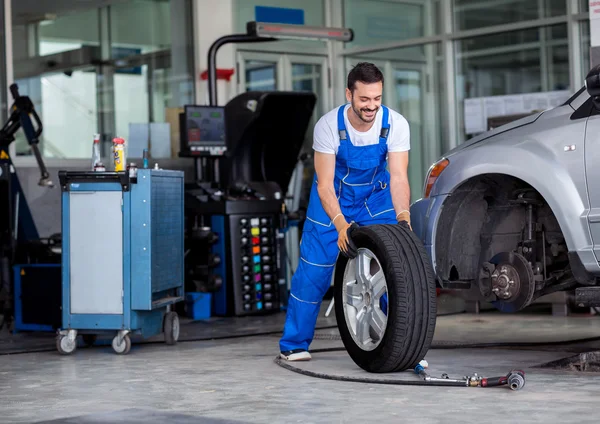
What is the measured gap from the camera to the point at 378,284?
5.17 m

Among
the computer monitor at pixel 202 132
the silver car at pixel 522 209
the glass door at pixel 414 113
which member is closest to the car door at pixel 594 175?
the silver car at pixel 522 209

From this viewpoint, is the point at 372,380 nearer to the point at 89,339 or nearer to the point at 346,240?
the point at 346,240

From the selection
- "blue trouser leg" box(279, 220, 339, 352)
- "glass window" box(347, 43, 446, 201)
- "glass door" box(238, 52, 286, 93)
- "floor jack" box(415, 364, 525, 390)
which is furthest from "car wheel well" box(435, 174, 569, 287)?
"glass door" box(238, 52, 286, 93)

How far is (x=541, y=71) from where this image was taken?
944 cm

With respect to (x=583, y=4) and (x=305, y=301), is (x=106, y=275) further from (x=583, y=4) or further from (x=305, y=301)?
(x=583, y=4)

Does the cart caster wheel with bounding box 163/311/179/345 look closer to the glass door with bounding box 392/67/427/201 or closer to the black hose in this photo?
the black hose

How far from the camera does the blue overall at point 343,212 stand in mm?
5383

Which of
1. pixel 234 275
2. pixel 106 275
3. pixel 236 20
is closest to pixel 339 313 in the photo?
pixel 106 275

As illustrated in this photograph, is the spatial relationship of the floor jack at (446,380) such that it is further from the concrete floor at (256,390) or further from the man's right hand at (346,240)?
the man's right hand at (346,240)

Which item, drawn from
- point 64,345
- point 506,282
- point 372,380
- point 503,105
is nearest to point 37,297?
point 64,345

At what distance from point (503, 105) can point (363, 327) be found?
16.4 feet

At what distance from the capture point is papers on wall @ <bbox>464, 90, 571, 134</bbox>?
9320 mm

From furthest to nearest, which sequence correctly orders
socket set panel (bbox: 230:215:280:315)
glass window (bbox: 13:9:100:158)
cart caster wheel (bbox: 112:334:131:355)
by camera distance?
glass window (bbox: 13:9:100:158)
socket set panel (bbox: 230:215:280:315)
cart caster wheel (bbox: 112:334:131:355)

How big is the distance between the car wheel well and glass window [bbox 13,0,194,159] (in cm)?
491
